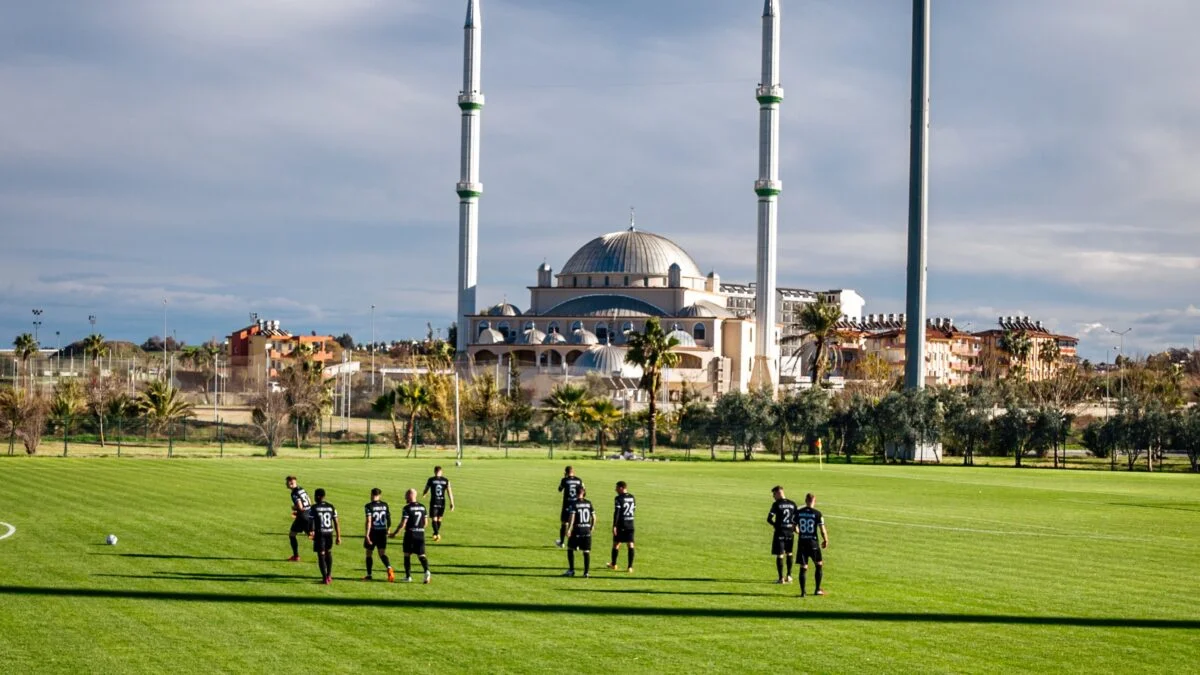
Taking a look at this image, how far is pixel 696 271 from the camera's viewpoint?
16825 centimetres

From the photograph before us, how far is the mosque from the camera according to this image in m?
131

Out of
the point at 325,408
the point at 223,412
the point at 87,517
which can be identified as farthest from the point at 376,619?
the point at 223,412

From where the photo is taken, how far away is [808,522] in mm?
21875

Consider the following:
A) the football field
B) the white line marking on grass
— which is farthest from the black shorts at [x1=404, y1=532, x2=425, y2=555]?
the white line marking on grass

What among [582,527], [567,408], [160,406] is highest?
[567,408]

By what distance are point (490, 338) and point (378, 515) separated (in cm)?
12658

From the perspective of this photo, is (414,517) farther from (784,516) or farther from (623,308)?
(623,308)

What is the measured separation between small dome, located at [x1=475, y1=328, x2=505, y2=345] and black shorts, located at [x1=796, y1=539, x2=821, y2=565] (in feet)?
416

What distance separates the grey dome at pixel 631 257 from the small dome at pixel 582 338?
1853 cm

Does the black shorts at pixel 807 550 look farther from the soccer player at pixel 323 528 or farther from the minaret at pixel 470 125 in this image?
the minaret at pixel 470 125

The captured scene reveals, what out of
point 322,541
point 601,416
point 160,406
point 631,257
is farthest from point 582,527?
point 631,257

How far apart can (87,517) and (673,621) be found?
19.6 meters

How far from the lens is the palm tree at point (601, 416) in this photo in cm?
8588

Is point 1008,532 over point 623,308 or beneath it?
beneath
